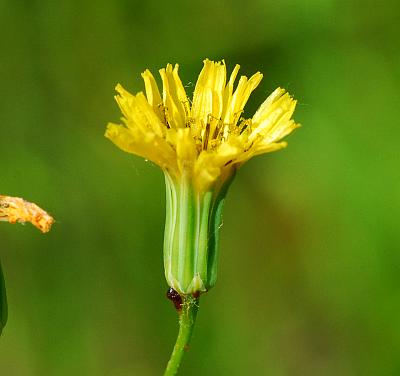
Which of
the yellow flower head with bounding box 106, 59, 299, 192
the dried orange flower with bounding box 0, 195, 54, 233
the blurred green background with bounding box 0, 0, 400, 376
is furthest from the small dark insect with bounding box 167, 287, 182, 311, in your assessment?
the blurred green background with bounding box 0, 0, 400, 376

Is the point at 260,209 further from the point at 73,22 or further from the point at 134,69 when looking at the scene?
the point at 73,22

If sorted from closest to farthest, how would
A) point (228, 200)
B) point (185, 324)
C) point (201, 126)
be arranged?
1. point (185, 324)
2. point (201, 126)
3. point (228, 200)

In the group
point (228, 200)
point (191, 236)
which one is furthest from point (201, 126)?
point (228, 200)

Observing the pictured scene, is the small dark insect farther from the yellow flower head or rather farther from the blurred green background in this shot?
the blurred green background

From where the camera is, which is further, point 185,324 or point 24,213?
point 24,213

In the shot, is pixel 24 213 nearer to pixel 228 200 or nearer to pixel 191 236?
pixel 191 236

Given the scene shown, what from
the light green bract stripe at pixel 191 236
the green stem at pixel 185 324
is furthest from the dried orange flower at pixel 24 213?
the green stem at pixel 185 324
